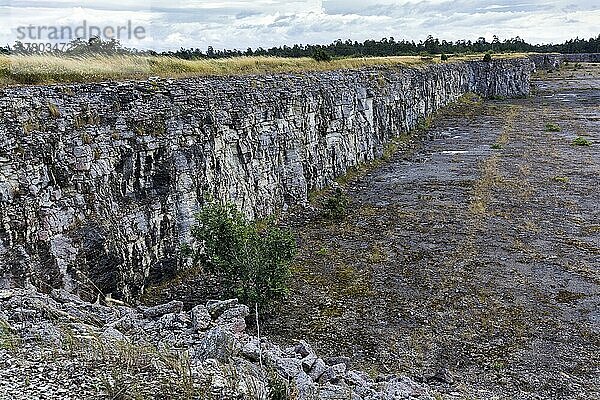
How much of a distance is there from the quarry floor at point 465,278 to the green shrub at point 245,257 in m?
1.19

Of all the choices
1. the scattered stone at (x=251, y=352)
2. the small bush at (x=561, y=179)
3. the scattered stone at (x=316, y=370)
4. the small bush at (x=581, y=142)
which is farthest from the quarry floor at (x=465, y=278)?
the small bush at (x=581, y=142)

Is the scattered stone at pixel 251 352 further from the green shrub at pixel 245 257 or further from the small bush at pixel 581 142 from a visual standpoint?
the small bush at pixel 581 142

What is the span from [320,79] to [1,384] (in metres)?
31.5

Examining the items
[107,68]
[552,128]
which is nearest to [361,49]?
[552,128]

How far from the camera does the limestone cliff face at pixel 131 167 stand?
62.1 ft

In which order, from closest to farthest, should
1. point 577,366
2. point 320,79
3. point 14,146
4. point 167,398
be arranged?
point 167,398, point 577,366, point 14,146, point 320,79

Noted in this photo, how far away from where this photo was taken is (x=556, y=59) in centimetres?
14362

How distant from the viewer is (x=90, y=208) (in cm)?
2066

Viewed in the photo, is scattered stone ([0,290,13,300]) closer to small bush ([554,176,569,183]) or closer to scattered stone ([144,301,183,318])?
scattered stone ([144,301,183,318])

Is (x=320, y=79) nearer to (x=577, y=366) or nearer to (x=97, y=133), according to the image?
(x=97, y=133)

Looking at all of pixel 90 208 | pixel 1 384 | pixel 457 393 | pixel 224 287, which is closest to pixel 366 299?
pixel 224 287

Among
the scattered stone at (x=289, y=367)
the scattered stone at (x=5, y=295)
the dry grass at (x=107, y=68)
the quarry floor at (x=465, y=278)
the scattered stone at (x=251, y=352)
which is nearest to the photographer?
the scattered stone at (x=289, y=367)

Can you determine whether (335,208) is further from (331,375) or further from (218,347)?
(218,347)

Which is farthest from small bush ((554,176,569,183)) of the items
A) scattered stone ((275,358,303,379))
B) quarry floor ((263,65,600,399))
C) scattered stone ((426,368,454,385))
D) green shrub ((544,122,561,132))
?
scattered stone ((275,358,303,379))
